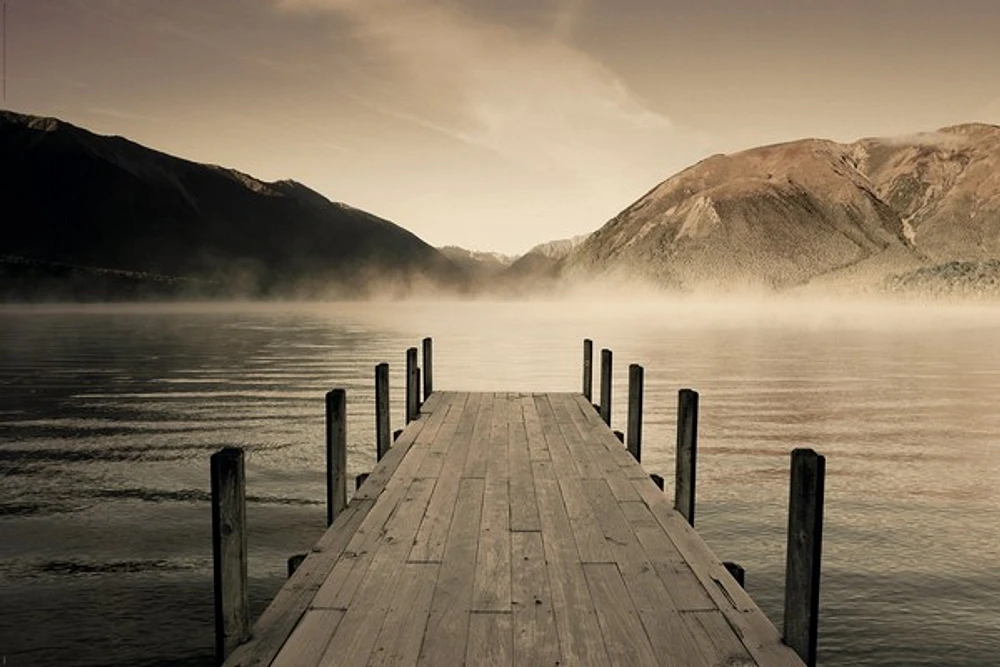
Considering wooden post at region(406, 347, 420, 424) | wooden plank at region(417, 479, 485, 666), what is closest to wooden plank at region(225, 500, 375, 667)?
wooden plank at region(417, 479, 485, 666)

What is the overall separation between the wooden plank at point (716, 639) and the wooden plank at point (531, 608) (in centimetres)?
88

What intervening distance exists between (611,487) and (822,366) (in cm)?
2832

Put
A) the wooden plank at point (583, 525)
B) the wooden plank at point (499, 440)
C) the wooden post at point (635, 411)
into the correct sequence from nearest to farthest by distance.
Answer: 1. the wooden plank at point (583, 525)
2. the wooden plank at point (499, 440)
3. the wooden post at point (635, 411)

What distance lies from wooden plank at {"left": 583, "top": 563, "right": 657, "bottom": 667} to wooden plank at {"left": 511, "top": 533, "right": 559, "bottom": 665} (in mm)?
327

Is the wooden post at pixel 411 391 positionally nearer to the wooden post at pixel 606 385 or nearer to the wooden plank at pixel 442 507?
the wooden plank at pixel 442 507

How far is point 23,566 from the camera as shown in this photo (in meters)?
9.55

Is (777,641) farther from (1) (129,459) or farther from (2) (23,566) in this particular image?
(1) (129,459)

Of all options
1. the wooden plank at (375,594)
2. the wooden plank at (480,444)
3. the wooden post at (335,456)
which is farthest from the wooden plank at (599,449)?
the wooden post at (335,456)

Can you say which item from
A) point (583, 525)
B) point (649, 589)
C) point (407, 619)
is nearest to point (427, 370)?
point (583, 525)

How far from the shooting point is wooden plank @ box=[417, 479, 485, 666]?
16.0 ft

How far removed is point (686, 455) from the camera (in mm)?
9086

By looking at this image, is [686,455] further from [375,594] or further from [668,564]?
[375,594]

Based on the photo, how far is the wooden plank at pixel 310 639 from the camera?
15.6 feet

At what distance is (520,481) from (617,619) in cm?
391
